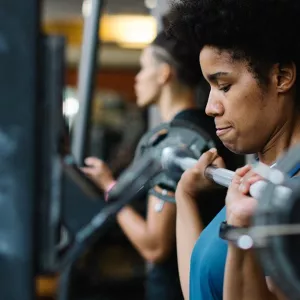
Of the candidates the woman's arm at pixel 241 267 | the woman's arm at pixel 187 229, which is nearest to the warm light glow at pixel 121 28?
the woman's arm at pixel 187 229

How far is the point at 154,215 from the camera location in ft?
5.21

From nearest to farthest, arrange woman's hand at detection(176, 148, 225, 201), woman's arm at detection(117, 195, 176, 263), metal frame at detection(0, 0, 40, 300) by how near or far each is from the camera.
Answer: metal frame at detection(0, 0, 40, 300) → woman's hand at detection(176, 148, 225, 201) → woman's arm at detection(117, 195, 176, 263)

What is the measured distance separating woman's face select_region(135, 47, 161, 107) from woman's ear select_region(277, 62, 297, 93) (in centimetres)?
85

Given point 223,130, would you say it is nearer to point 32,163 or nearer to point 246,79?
point 246,79

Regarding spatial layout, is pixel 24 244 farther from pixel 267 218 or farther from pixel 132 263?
pixel 132 263

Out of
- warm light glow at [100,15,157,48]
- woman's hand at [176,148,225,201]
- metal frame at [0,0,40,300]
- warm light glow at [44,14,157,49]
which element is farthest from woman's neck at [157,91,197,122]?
warm light glow at [100,15,157,48]

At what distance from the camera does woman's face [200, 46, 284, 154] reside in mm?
902

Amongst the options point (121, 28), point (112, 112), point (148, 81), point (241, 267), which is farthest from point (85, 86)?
point (121, 28)

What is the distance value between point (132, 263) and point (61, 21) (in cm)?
403

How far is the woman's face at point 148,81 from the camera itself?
176 centimetres

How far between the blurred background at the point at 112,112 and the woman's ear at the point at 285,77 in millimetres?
264

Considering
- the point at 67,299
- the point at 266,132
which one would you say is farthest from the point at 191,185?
the point at 67,299

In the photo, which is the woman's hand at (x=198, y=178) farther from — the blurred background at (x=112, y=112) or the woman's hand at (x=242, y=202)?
the woman's hand at (x=242, y=202)

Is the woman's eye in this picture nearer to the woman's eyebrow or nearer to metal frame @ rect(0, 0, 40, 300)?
the woman's eyebrow
